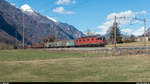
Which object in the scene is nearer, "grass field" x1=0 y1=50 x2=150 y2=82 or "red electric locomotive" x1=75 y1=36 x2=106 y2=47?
"grass field" x1=0 y1=50 x2=150 y2=82

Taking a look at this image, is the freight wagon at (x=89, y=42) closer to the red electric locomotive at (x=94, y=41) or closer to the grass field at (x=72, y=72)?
the red electric locomotive at (x=94, y=41)

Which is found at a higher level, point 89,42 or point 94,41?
point 94,41

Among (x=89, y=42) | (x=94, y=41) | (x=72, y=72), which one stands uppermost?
(x=94, y=41)

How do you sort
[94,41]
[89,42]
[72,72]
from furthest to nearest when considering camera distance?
[89,42] < [94,41] < [72,72]

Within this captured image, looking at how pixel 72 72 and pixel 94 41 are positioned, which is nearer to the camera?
pixel 72 72

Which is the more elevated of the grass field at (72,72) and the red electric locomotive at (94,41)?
the red electric locomotive at (94,41)

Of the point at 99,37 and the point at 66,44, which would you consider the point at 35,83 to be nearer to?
the point at 99,37

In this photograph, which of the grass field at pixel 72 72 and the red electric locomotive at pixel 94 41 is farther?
the red electric locomotive at pixel 94 41

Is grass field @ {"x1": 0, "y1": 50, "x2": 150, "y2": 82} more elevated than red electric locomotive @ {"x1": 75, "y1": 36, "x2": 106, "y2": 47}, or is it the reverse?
red electric locomotive @ {"x1": 75, "y1": 36, "x2": 106, "y2": 47}

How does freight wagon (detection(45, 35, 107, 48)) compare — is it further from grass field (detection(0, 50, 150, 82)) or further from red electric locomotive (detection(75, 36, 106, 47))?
grass field (detection(0, 50, 150, 82))

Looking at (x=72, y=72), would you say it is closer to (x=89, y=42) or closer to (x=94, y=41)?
(x=94, y=41)

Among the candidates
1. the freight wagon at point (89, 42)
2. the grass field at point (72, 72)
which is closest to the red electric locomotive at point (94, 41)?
the freight wagon at point (89, 42)

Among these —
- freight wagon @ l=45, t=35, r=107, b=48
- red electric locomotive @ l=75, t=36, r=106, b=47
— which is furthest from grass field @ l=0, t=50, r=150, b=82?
freight wagon @ l=45, t=35, r=107, b=48

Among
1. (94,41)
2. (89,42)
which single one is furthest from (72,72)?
(89,42)
